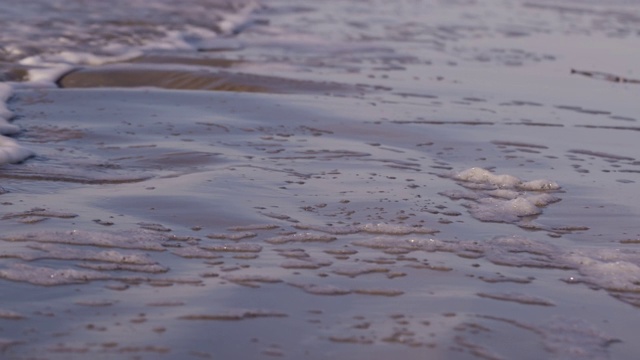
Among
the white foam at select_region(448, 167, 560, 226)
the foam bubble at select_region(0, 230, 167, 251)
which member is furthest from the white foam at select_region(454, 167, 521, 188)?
Answer: the foam bubble at select_region(0, 230, 167, 251)

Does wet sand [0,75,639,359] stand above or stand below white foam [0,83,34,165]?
below

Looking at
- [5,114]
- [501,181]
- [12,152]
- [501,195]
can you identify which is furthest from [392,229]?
[5,114]

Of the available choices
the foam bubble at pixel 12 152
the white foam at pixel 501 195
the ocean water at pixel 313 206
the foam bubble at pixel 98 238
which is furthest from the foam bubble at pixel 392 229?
the foam bubble at pixel 12 152

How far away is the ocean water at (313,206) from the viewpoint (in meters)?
2.65

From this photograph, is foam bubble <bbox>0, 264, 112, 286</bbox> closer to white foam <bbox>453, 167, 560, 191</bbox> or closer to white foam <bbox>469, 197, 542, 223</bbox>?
white foam <bbox>469, 197, 542, 223</bbox>

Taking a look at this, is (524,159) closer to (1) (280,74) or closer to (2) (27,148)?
(2) (27,148)

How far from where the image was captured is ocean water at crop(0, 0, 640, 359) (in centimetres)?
265

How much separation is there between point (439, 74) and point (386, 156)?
2877mm

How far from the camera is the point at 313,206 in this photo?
382 cm

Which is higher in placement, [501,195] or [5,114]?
[5,114]

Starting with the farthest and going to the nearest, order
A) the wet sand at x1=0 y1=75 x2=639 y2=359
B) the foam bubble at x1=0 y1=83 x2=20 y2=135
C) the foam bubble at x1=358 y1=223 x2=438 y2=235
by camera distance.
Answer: the foam bubble at x1=0 y1=83 x2=20 y2=135, the foam bubble at x1=358 y1=223 x2=438 y2=235, the wet sand at x1=0 y1=75 x2=639 y2=359

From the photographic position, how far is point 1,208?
3586 mm

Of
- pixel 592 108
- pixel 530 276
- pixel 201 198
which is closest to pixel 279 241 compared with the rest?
pixel 201 198

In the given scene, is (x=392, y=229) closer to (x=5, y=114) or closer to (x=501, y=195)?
(x=501, y=195)
